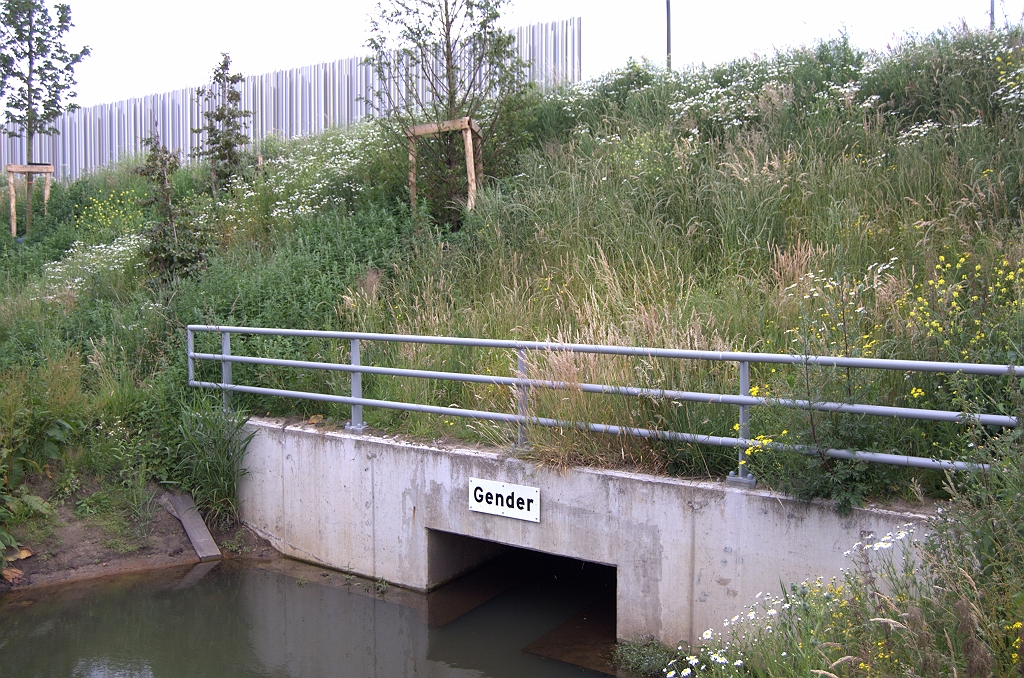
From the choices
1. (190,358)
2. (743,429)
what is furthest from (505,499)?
(190,358)

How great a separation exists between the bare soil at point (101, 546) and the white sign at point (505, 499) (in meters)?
2.48

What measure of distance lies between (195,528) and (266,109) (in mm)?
15159

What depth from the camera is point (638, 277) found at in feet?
28.9

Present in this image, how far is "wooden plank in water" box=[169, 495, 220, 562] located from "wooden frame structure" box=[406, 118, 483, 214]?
5008mm

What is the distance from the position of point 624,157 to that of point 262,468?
6028 millimetres

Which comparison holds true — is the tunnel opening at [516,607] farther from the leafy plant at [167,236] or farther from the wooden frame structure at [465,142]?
the leafy plant at [167,236]

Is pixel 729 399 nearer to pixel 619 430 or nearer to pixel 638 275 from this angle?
pixel 619 430

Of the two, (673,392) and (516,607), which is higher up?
(673,392)

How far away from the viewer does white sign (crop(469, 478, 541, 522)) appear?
21.1 feet

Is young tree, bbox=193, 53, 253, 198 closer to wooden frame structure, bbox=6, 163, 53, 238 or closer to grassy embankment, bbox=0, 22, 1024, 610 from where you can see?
grassy embankment, bbox=0, 22, 1024, 610

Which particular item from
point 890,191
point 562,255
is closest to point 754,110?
point 890,191

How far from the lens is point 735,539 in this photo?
5.50 meters

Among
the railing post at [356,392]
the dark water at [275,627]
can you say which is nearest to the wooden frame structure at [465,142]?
the railing post at [356,392]

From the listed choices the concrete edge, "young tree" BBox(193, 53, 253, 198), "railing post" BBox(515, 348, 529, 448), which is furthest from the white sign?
"young tree" BBox(193, 53, 253, 198)
